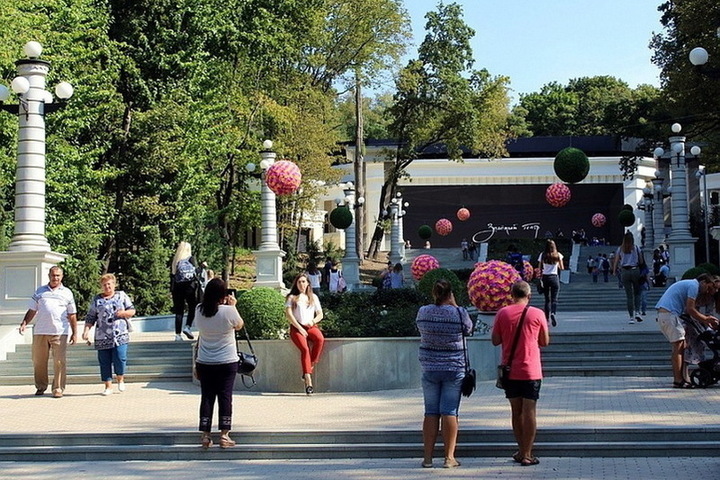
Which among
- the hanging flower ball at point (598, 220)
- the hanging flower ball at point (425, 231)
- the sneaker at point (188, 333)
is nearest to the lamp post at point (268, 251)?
the sneaker at point (188, 333)

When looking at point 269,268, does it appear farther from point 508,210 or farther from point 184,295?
point 508,210

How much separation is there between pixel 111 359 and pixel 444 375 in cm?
632

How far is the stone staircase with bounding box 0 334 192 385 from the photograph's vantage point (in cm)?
1538

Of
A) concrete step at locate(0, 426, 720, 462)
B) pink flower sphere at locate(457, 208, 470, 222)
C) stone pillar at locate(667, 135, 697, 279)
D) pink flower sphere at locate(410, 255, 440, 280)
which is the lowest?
concrete step at locate(0, 426, 720, 462)

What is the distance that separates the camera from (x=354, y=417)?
36.3ft

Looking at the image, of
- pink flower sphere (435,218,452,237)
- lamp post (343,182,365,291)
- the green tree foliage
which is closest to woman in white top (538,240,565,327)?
the green tree foliage

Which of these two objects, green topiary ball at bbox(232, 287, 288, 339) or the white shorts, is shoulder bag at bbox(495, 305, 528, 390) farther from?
green topiary ball at bbox(232, 287, 288, 339)

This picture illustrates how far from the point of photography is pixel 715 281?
12.5 metres

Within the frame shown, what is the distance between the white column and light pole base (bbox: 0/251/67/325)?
27 centimetres

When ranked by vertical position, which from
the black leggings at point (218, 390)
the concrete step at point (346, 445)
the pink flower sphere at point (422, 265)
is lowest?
the concrete step at point (346, 445)

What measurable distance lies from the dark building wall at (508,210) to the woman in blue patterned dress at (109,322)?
5407 cm

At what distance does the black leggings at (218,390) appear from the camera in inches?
376

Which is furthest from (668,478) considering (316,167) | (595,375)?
(316,167)

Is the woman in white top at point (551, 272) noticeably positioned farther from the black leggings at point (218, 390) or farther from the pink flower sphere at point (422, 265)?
the black leggings at point (218, 390)
